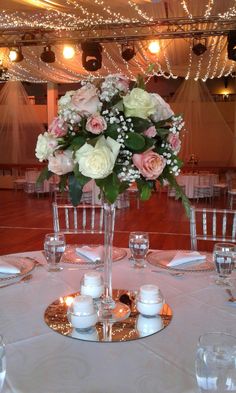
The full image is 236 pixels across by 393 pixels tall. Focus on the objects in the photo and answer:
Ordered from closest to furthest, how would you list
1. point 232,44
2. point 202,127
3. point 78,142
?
point 78,142 → point 232,44 → point 202,127

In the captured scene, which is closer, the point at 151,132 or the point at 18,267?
the point at 151,132

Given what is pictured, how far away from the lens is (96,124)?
1216 millimetres

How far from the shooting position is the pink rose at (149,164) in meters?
1.24

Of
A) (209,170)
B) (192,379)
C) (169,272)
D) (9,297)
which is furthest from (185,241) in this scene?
(209,170)

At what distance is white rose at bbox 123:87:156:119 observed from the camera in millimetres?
1240

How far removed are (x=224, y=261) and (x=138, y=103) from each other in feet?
2.73

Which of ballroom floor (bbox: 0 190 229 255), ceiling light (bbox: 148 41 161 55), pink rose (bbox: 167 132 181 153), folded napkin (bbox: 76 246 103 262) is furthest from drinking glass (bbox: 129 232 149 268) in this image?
ceiling light (bbox: 148 41 161 55)

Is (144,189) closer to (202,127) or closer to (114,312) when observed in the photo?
(114,312)

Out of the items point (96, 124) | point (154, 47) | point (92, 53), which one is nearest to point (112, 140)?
point (96, 124)

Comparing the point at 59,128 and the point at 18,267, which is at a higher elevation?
the point at 59,128

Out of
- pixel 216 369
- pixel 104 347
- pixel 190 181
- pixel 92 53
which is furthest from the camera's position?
pixel 190 181

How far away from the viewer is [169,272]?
6.02 ft

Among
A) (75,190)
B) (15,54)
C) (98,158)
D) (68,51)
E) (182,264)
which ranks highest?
(68,51)

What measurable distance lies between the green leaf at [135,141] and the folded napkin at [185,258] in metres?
0.82
